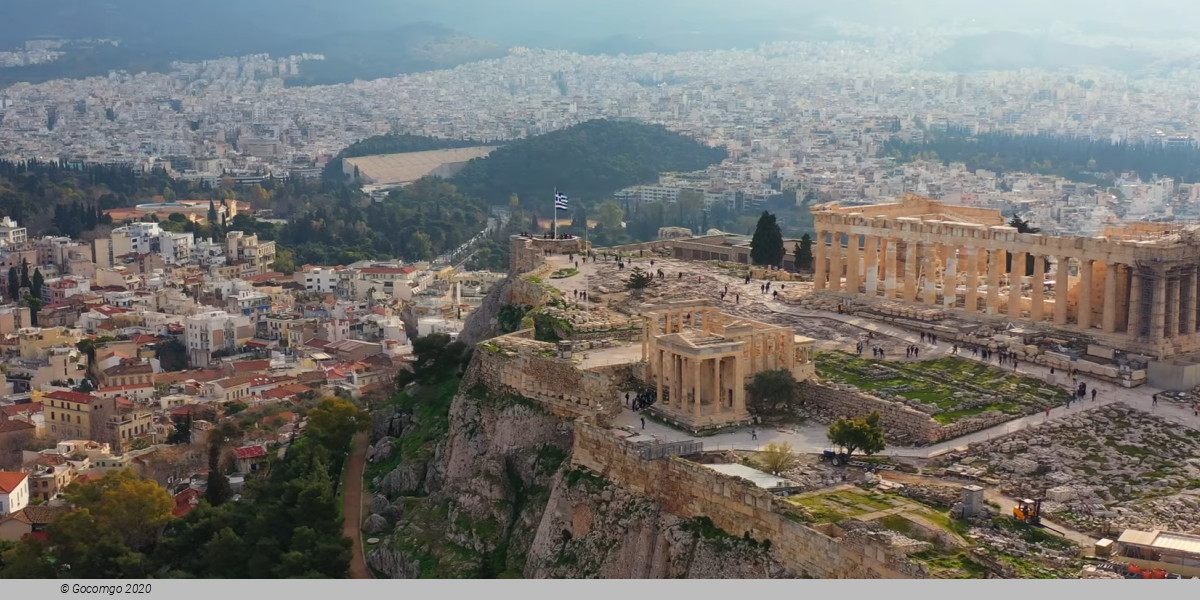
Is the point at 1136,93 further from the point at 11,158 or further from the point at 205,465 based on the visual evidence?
the point at 205,465

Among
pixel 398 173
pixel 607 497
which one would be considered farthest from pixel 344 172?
pixel 607 497

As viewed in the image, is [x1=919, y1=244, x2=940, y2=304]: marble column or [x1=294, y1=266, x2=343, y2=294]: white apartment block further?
[x1=294, y1=266, x2=343, y2=294]: white apartment block

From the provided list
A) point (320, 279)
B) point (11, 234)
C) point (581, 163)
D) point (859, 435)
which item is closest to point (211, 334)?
point (320, 279)

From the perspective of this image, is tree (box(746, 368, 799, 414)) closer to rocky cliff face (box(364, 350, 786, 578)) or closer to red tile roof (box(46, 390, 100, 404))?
rocky cliff face (box(364, 350, 786, 578))

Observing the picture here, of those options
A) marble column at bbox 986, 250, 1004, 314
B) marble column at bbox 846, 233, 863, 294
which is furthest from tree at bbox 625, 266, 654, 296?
marble column at bbox 986, 250, 1004, 314

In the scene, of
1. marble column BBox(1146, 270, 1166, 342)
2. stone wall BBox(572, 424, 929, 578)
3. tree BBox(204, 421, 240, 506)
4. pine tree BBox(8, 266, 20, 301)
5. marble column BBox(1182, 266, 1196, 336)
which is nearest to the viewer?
stone wall BBox(572, 424, 929, 578)
